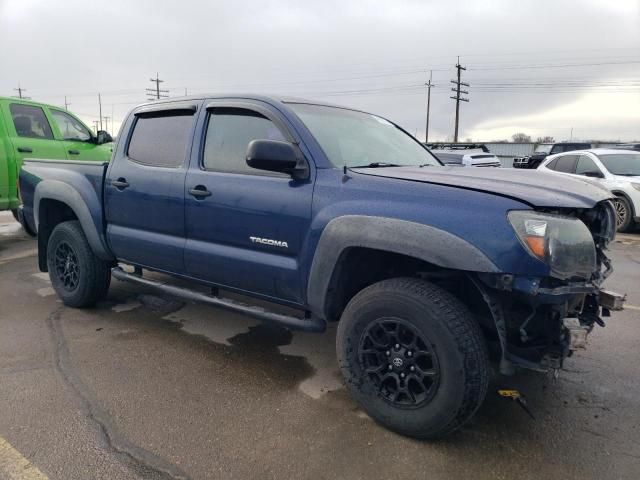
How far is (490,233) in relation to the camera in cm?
237

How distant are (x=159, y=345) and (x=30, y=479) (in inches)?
64.1

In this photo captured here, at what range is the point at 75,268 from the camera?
15.1 ft

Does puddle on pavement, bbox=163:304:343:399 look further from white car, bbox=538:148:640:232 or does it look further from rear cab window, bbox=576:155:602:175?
rear cab window, bbox=576:155:602:175

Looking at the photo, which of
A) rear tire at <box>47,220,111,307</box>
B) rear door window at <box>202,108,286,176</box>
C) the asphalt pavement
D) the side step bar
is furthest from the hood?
rear tire at <box>47,220,111,307</box>

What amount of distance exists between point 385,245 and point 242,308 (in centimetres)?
122

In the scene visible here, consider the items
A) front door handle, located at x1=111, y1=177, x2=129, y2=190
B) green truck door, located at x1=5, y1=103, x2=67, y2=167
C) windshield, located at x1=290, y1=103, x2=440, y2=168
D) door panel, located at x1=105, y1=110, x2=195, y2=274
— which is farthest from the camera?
green truck door, located at x1=5, y1=103, x2=67, y2=167

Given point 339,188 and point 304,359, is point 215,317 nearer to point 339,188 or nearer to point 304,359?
point 304,359

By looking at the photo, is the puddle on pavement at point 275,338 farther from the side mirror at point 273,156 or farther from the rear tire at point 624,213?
the rear tire at point 624,213

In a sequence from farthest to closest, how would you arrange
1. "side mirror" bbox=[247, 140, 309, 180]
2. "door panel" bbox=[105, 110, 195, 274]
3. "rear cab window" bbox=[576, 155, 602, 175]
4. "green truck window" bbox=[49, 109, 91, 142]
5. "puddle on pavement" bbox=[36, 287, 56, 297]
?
"rear cab window" bbox=[576, 155, 602, 175], "green truck window" bbox=[49, 109, 91, 142], "puddle on pavement" bbox=[36, 287, 56, 297], "door panel" bbox=[105, 110, 195, 274], "side mirror" bbox=[247, 140, 309, 180]

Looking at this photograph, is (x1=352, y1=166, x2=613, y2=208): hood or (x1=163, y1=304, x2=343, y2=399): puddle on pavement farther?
(x1=163, y1=304, x2=343, y2=399): puddle on pavement

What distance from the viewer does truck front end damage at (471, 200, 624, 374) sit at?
2340 mm

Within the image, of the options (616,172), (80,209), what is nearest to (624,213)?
(616,172)

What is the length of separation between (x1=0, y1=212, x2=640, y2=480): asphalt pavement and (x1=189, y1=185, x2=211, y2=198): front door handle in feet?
3.90

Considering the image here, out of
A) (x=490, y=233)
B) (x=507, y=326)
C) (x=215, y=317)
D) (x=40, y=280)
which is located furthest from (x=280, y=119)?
(x=40, y=280)
